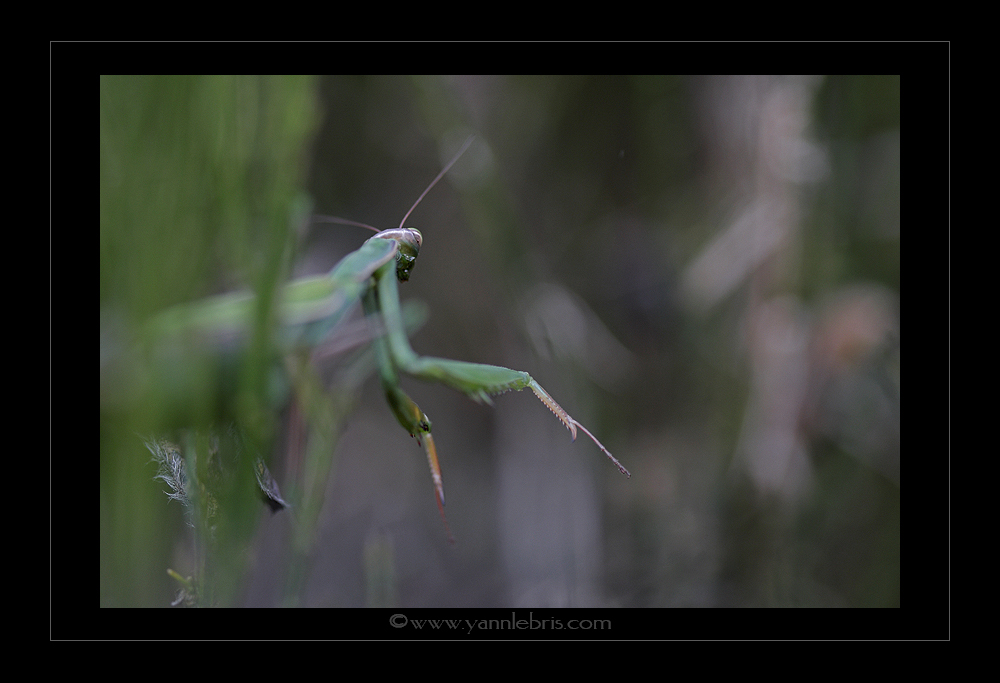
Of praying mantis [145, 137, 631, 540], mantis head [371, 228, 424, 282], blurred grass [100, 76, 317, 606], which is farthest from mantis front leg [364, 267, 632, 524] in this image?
Result: blurred grass [100, 76, 317, 606]

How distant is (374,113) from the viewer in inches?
92.2

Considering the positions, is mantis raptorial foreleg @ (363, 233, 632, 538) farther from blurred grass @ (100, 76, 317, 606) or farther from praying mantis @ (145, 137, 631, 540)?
blurred grass @ (100, 76, 317, 606)

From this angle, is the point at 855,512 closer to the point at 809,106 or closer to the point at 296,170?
the point at 809,106

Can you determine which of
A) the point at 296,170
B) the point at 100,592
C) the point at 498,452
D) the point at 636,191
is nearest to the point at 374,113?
the point at 636,191

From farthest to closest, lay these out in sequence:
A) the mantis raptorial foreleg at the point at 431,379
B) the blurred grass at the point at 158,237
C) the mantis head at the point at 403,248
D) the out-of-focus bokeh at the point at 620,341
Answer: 1. the out-of-focus bokeh at the point at 620,341
2. the mantis head at the point at 403,248
3. the mantis raptorial foreleg at the point at 431,379
4. the blurred grass at the point at 158,237

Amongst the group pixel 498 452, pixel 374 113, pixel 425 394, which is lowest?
pixel 498 452

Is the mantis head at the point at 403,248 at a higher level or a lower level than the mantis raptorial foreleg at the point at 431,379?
higher

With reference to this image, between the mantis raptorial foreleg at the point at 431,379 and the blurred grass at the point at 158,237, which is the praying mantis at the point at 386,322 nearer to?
the mantis raptorial foreleg at the point at 431,379

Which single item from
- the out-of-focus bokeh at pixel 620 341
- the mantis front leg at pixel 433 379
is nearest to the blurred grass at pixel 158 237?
the out-of-focus bokeh at pixel 620 341

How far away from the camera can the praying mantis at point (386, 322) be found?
0.93 metres

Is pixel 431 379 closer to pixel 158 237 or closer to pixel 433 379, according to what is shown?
pixel 433 379

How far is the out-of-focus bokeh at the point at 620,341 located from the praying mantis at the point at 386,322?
138 millimetres
